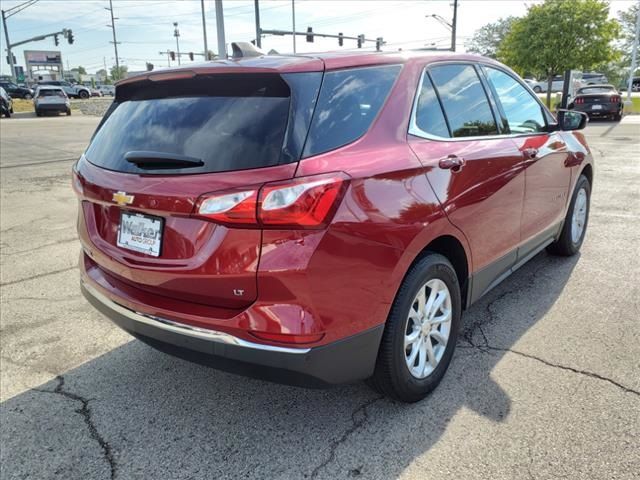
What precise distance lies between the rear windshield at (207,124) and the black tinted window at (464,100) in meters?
1.14

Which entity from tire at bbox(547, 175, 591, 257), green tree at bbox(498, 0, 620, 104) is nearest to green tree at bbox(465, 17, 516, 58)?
green tree at bbox(498, 0, 620, 104)

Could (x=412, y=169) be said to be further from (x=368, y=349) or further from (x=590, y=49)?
(x=590, y=49)

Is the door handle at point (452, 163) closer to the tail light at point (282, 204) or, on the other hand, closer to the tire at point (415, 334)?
the tire at point (415, 334)

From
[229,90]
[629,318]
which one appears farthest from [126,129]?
[629,318]

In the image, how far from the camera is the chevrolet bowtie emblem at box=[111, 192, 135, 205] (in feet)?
7.79

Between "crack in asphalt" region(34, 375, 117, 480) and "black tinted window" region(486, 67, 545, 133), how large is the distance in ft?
10.2

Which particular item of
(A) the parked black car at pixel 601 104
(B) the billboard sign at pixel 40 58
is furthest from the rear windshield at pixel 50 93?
(B) the billboard sign at pixel 40 58

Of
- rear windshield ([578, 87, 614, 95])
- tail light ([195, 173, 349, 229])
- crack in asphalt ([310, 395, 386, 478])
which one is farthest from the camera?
rear windshield ([578, 87, 614, 95])

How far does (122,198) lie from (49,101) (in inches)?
1305

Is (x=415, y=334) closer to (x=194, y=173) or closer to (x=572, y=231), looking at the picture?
(x=194, y=173)

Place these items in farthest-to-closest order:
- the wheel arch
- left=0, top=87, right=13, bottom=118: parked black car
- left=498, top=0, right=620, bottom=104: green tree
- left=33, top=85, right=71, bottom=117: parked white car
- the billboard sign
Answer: the billboard sign, left=33, top=85, right=71, bottom=117: parked white car, left=0, top=87, right=13, bottom=118: parked black car, left=498, top=0, right=620, bottom=104: green tree, the wheel arch

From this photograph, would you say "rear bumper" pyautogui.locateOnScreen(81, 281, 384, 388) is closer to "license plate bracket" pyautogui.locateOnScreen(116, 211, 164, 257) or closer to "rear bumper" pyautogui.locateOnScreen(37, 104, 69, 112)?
"license plate bracket" pyautogui.locateOnScreen(116, 211, 164, 257)

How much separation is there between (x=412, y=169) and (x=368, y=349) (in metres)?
0.85

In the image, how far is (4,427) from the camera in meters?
2.72
